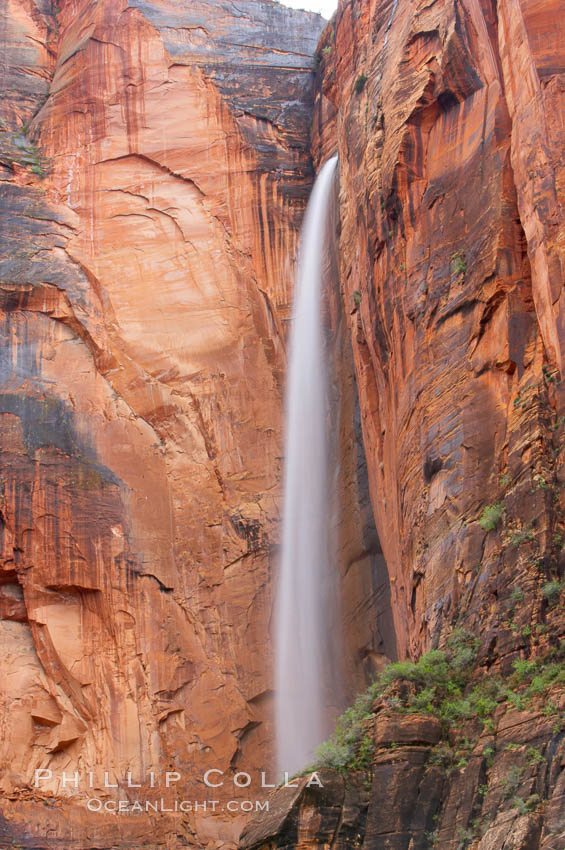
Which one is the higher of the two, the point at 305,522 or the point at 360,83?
the point at 360,83

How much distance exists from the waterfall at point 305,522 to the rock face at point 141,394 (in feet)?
1.42

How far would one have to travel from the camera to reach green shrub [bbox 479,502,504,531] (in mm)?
17047

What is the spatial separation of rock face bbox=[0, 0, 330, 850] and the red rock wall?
5.38 metres

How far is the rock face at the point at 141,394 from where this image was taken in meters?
25.4

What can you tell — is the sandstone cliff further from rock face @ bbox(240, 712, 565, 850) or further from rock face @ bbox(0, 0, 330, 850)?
rock face @ bbox(0, 0, 330, 850)

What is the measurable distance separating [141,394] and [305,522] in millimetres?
5402

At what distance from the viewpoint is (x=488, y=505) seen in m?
17.5

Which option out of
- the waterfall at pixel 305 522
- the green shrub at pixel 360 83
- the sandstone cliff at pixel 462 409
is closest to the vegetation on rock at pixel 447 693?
the sandstone cliff at pixel 462 409

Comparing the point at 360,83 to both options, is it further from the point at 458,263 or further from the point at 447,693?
the point at 447,693

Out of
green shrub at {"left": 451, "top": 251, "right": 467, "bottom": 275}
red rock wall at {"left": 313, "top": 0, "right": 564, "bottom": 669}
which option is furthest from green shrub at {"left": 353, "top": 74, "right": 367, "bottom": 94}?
green shrub at {"left": 451, "top": 251, "right": 467, "bottom": 275}

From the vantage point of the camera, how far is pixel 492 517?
1709cm

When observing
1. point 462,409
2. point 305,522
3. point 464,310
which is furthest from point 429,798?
point 305,522

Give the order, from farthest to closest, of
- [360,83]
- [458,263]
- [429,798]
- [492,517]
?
[360,83] < [458,263] < [492,517] < [429,798]

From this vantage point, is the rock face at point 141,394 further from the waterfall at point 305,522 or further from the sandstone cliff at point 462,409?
the sandstone cliff at point 462,409
